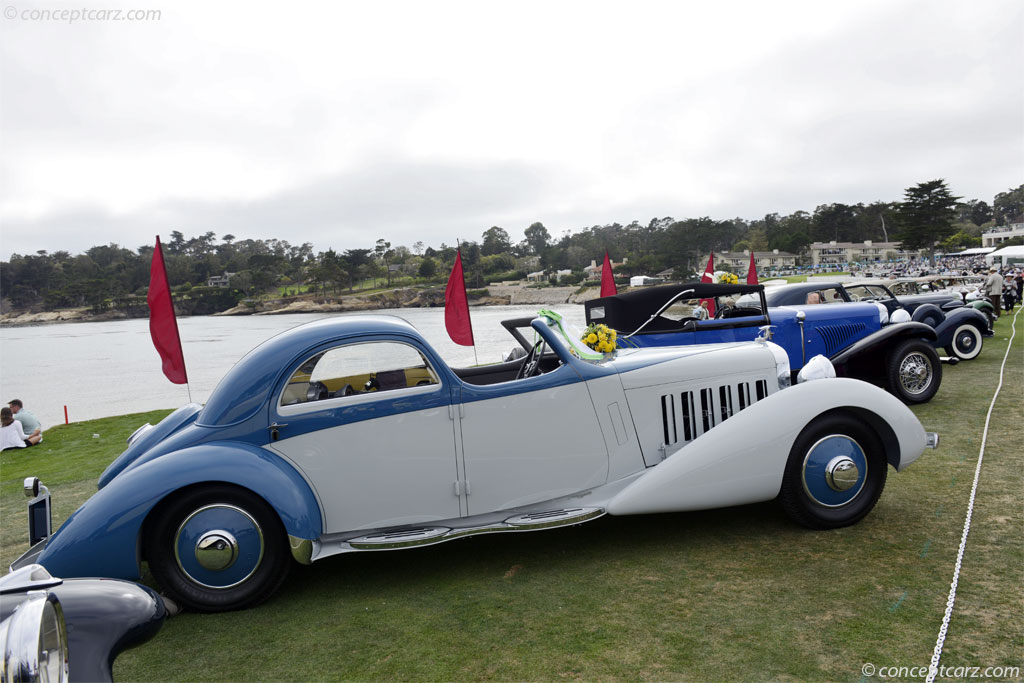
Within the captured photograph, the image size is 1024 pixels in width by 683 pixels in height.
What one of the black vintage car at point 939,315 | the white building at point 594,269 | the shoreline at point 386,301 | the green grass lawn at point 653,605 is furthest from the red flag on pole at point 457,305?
the white building at point 594,269

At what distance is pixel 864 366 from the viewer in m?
9.25

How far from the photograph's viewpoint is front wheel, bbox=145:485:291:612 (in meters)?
3.86

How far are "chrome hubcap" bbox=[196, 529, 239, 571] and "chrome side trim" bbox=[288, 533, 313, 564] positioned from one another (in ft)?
1.12

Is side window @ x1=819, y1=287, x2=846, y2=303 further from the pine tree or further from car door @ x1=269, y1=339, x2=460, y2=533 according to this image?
the pine tree

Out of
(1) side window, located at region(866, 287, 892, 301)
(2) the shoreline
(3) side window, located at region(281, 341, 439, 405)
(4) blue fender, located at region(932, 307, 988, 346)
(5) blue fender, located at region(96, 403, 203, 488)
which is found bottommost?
(4) blue fender, located at region(932, 307, 988, 346)

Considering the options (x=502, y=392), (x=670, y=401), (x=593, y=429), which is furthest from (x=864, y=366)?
(x=502, y=392)

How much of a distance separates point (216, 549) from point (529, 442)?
2.07m

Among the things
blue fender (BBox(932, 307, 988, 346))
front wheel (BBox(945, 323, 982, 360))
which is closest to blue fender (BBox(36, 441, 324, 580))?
blue fender (BBox(932, 307, 988, 346))

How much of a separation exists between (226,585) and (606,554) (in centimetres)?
250

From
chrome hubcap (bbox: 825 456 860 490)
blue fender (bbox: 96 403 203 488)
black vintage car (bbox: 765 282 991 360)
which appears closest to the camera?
chrome hubcap (bbox: 825 456 860 490)

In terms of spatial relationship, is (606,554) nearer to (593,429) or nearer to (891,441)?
(593,429)

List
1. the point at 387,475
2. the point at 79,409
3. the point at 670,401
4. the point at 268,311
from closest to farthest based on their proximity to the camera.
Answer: the point at 387,475 < the point at 670,401 < the point at 79,409 < the point at 268,311

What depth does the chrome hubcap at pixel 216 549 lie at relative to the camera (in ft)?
12.6

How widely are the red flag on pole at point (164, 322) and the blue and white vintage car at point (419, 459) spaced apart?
215 inches
